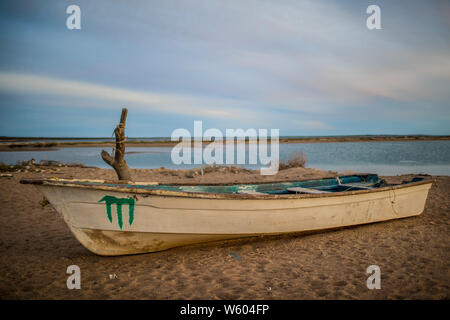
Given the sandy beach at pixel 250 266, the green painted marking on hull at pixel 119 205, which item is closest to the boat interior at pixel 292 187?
the green painted marking on hull at pixel 119 205

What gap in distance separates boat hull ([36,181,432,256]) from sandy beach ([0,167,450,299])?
0.34 meters

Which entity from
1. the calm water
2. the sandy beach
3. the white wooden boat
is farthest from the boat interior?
the calm water

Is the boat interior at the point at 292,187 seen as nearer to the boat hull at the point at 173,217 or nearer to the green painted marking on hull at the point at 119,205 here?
the boat hull at the point at 173,217

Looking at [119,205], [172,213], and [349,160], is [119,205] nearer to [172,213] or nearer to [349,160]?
[172,213]

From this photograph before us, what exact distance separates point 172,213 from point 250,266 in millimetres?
1490

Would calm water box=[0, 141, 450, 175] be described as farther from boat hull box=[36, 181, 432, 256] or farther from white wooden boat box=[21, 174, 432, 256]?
boat hull box=[36, 181, 432, 256]

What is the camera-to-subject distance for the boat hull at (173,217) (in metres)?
4.35

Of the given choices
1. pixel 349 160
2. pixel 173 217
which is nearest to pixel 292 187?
pixel 173 217

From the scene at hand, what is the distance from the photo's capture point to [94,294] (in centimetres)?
376

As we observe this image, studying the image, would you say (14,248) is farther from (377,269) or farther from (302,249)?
(377,269)

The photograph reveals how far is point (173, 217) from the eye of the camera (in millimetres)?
4582

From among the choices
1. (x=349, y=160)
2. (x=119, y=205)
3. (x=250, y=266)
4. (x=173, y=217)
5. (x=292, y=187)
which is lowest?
(x=250, y=266)
